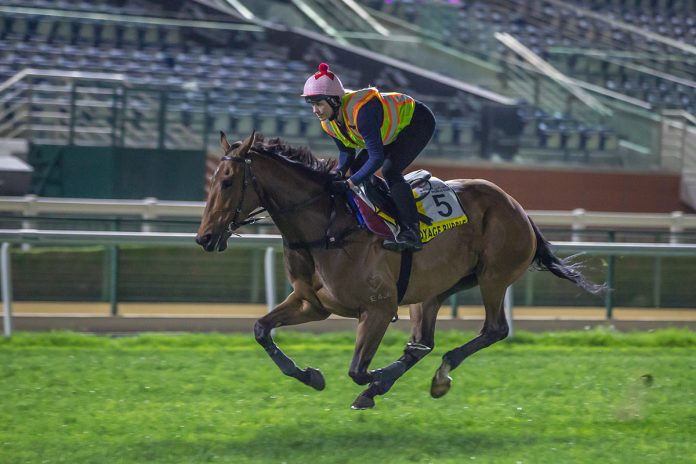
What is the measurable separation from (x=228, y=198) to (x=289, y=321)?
0.80 meters

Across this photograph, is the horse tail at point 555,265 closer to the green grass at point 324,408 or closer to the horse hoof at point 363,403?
the green grass at point 324,408

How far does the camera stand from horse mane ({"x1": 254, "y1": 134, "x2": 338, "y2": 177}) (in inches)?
232

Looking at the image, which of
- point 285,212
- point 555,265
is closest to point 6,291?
point 285,212

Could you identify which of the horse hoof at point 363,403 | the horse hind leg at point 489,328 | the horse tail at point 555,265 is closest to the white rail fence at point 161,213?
the horse tail at point 555,265

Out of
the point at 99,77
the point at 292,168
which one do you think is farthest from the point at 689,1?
the point at 292,168

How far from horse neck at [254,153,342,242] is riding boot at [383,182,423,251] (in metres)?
0.39

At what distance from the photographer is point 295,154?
6012 millimetres

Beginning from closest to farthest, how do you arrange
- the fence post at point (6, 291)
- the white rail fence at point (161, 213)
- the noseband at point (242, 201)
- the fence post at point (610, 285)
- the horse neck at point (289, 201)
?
1. the noseband at point (242, 201)
2. the horse neck at point (289, 201)
3. the fence post at point (6, 291)
4. the fence post at point (610, 285)
5. the white rail fence at point (161, 213)

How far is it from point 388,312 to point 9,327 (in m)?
4.15

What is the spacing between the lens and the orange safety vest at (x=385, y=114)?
577 centimetres

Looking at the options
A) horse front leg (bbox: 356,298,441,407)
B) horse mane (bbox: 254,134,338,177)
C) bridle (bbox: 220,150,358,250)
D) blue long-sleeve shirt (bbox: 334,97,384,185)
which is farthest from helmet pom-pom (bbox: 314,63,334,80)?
horse front leg (bbox: 356,298,441,407)

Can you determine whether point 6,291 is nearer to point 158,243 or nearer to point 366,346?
point 158,243

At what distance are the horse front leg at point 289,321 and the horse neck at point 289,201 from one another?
0.37 meters

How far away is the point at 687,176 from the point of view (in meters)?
16.2
